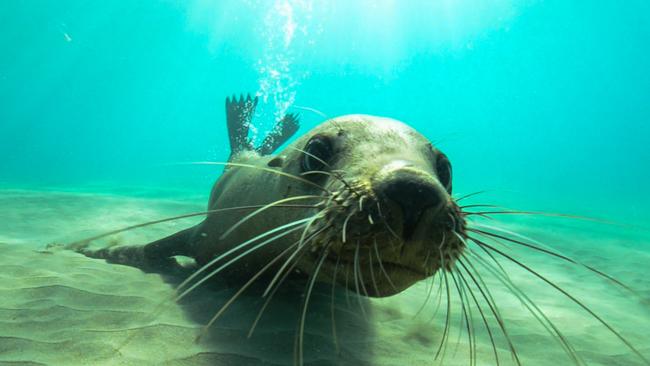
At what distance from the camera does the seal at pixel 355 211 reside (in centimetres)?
140

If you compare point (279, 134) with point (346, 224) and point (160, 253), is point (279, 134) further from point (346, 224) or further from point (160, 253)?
point (346, 224)

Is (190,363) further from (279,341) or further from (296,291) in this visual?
(296,291)

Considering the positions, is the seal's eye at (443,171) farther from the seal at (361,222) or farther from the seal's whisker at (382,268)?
the seal's whisker at (382,268)

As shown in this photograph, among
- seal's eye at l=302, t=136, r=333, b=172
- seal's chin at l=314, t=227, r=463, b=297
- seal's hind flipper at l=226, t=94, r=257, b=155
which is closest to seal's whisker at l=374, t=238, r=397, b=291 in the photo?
seal's chin at l=314, t=227, r=463, b=297

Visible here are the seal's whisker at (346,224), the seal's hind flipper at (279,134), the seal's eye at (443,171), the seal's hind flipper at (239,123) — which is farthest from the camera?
the seal's hind flipper at (279,134)

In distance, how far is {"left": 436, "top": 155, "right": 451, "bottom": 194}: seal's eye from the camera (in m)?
2.24

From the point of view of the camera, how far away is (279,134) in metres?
8.06

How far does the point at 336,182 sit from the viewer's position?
176cm

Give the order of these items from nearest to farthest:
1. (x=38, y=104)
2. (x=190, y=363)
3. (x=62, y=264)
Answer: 1. (x=190, y=363)
2. (x=62, y=264)
3. (x=38, y=104)

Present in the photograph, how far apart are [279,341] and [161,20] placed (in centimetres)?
6124

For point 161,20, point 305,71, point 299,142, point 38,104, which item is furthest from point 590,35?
point 38,104

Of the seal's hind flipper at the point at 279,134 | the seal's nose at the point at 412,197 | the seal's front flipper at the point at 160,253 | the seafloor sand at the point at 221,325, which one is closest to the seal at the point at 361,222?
the seal's nose at the point at 412,197

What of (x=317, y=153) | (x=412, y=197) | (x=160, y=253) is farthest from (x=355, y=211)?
(x=160, y=253)

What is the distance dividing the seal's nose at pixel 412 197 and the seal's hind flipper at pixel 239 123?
18.8 ft
